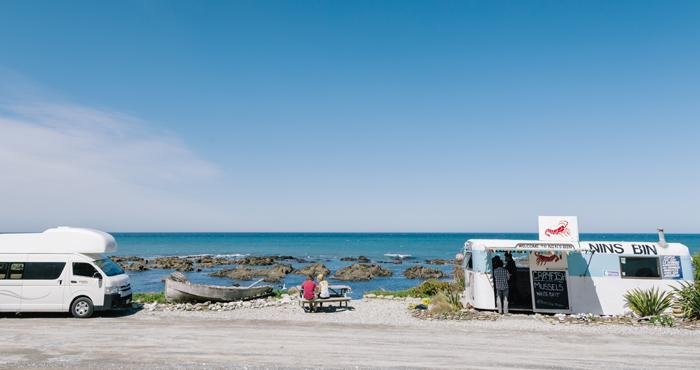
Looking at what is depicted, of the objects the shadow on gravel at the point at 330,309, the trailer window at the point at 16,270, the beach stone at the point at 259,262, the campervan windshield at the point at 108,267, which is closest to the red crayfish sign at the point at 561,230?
the shadow on gravel at the point at 330,309

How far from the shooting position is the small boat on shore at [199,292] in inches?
741

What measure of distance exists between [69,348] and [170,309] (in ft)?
20.8

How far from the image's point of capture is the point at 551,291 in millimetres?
16688

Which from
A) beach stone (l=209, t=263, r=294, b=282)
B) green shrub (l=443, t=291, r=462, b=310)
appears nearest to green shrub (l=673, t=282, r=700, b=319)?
green shrub (l=443, t=291, r=462, b=310)

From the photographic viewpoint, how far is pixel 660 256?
16.2m

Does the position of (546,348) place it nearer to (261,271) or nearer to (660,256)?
(660,256)

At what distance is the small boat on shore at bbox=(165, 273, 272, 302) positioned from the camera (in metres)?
18.8

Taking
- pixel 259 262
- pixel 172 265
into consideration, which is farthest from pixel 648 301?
pixel 259 262

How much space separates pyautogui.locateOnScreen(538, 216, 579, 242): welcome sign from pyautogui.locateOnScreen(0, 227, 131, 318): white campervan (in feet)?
54.6

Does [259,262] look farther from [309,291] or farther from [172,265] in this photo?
[309,291]

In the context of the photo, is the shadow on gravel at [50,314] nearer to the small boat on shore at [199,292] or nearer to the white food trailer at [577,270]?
the small boat on shore at [199,292]

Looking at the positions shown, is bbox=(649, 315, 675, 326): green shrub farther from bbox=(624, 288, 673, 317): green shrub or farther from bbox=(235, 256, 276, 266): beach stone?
bbox=(235, 256, 276, 266): beach stone

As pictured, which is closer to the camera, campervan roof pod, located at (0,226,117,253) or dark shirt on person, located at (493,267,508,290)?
campervan roof pod, located at (0,226,117,253)

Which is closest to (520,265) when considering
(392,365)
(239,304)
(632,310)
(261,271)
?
(632,310)
